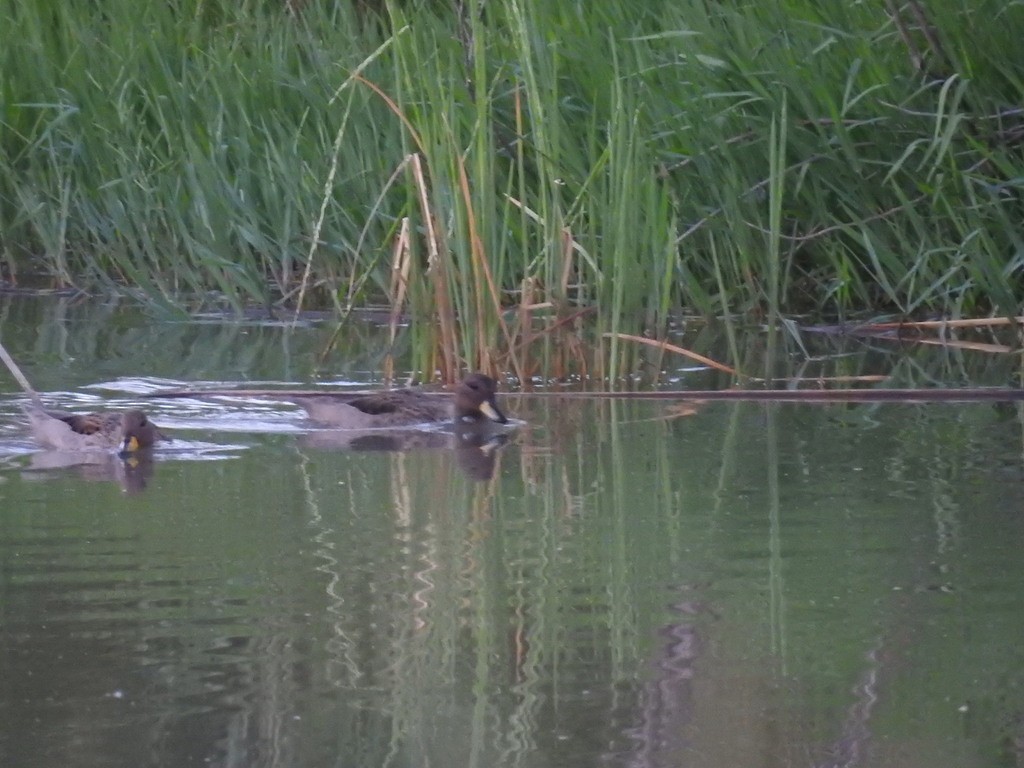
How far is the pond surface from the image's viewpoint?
345 cm

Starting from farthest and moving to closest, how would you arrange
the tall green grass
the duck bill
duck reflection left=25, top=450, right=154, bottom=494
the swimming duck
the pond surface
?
1. the tall green grass
2. the duck bill
3. the swimming duck
4. duck reflection left=25, top=450, right=154, bottom=494
5. the pond surface

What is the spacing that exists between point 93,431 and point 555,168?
6.49 feet

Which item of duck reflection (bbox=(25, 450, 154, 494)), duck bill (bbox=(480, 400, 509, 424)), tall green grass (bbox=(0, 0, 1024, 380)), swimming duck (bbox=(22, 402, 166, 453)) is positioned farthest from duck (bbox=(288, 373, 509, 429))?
duck reflection (bbox=(25, 450, 154, 494))

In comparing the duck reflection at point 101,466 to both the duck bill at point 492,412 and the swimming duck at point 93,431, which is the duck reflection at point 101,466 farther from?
the duck bill at point 492,412

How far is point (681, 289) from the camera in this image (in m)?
9.93

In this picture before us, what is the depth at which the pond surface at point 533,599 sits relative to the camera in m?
3.45

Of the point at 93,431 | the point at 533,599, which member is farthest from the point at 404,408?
the point at 533,599

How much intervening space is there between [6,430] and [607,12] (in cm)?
391

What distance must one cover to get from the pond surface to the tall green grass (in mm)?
1127

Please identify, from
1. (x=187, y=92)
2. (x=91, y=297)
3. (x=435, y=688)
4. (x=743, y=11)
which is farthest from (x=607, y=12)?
(x=435, y=688)

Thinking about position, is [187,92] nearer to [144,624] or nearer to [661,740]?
[144,624]

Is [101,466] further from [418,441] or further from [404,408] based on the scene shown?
[404,408]

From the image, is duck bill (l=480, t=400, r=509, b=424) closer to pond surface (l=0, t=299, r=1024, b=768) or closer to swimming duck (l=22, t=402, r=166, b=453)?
pond surface (l=0, t=299, r=1024, b=768)

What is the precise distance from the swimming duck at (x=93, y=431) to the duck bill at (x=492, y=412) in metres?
1.12
